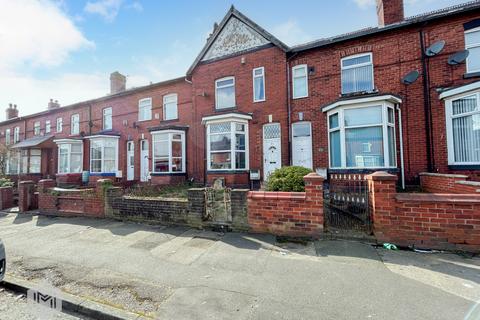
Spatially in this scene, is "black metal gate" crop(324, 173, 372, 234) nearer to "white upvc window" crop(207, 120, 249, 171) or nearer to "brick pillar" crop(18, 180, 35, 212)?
"white upvc window" crop(207, 120, 249, 171)

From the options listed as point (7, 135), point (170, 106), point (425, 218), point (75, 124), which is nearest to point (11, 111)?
point (7, 135)

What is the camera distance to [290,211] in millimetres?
5203

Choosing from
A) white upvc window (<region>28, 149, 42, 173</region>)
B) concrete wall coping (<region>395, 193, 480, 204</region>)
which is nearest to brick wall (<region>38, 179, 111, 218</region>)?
Result: concrete wall coping (<region>395, 193, 480, 204</region>)

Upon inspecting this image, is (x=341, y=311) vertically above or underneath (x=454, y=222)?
underneath

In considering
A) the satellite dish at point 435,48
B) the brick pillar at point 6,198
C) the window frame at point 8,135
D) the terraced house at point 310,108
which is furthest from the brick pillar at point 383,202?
the window frame at point 8,135

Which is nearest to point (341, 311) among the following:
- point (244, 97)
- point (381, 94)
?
point (381, 94)

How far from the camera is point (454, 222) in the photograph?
423cm

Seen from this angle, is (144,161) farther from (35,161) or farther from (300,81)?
(35,161)

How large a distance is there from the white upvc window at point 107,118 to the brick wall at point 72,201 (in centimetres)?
772

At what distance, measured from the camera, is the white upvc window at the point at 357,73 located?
30.2ft

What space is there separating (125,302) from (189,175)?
32.2 feet

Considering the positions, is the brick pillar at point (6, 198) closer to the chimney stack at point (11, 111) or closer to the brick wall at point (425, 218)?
the brick wall at point (425, 218)

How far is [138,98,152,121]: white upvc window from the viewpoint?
1455 cm

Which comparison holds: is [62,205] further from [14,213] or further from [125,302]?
[125,302]
